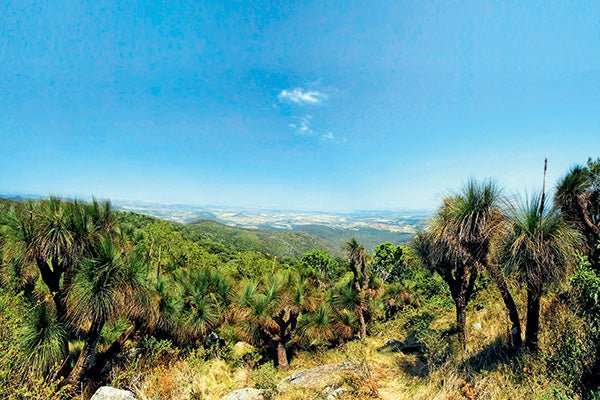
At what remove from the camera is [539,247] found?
5.38 m

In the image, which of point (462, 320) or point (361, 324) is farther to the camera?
point (361, 324)

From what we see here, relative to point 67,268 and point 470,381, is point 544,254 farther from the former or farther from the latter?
point 67,268

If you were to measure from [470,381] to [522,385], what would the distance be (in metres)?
0.91

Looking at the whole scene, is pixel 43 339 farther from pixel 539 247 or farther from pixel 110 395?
pixel 539 247

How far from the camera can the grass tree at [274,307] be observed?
1075 cm

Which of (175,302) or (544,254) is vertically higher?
(544,254)

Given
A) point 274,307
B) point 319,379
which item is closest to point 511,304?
point 319,379

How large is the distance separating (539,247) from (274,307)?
871cm

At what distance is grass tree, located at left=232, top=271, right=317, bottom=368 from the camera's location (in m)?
10.8

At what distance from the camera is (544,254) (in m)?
5.38

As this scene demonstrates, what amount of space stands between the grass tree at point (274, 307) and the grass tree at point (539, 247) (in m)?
7.83

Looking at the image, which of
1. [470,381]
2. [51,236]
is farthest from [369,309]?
[51,236]

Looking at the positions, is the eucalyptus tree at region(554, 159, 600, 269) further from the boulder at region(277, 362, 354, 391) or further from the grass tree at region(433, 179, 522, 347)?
the boulder at region(277, 362, 354, 391)

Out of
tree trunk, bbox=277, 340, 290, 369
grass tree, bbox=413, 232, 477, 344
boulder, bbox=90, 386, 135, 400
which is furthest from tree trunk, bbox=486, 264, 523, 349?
boulder, bbox=90, 386, 135, 400
